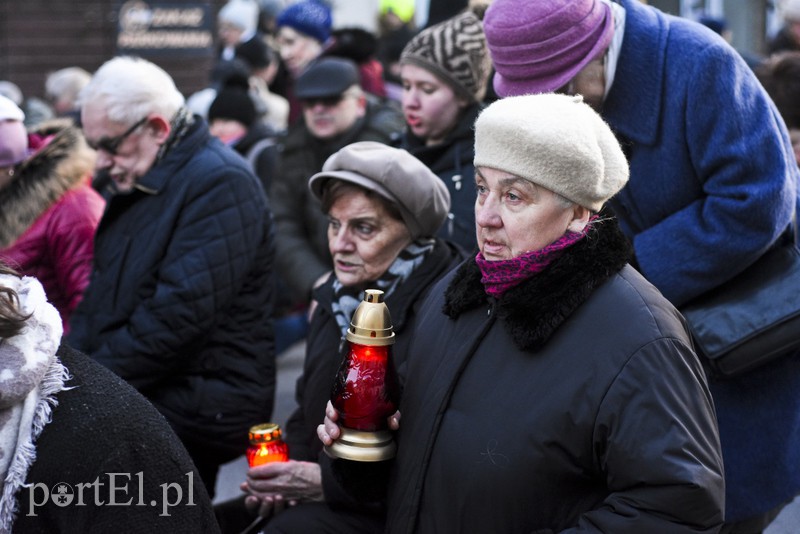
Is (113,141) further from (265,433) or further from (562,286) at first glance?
(562,286)

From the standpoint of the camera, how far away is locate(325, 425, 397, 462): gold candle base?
2.29m

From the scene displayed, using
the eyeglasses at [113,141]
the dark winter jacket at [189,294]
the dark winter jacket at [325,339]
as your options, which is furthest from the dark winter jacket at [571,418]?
the eyeglasses at [113,141]

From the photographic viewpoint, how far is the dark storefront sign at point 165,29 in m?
12.7

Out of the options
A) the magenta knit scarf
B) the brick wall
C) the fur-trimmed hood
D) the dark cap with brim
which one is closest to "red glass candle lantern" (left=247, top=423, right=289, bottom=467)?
the magenta knit scarf

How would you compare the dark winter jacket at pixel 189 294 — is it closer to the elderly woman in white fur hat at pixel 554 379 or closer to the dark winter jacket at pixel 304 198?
the elderly woman in white fur hat at pixel 554 379

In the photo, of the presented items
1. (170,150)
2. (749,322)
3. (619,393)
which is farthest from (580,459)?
(170,150)

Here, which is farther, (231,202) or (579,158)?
(231,202)

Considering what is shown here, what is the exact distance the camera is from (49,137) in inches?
176

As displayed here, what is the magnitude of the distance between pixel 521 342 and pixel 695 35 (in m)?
1.13

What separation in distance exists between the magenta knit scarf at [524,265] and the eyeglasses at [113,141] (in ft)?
6.48

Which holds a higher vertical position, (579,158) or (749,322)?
(579,158)

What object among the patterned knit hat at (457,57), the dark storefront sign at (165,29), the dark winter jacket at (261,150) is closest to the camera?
the patterned knit hat at (457,57)

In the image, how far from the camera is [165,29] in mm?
12734

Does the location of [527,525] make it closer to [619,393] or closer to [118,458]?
[619,393]
